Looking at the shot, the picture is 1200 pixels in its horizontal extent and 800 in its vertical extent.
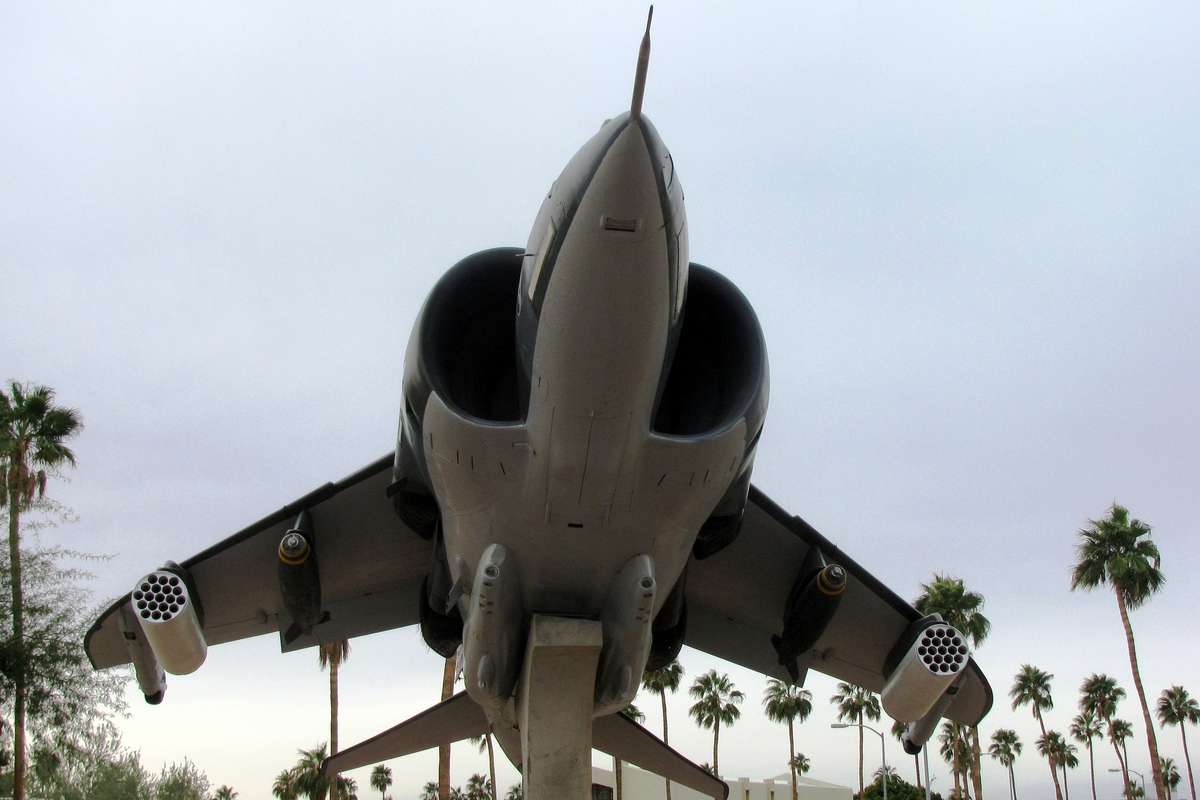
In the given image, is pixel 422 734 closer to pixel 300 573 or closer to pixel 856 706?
pixel 300 573

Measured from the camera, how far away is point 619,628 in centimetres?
632

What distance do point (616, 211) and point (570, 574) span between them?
2685mm

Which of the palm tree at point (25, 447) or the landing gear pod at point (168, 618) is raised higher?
the palm tree at point (25, 447)

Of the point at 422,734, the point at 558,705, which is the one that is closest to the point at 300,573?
the point at 558,705

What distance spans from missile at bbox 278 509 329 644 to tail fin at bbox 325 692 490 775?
2.34m

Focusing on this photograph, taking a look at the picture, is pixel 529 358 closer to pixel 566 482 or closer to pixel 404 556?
pixel 566 482

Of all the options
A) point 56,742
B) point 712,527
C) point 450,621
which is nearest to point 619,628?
point 712,527

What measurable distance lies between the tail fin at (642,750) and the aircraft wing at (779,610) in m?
1.16

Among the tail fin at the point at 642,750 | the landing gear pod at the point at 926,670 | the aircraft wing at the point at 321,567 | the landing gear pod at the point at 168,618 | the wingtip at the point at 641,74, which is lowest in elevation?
the tail fin at the point at 642,750

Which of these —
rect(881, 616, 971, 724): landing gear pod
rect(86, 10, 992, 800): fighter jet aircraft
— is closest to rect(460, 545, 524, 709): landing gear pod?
rect(86, 10, 992, 800): fighter jet aircraft

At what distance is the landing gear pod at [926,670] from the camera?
7668mm

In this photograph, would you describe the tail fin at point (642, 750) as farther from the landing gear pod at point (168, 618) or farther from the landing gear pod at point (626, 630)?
the landing gear pod at point (168, 618)

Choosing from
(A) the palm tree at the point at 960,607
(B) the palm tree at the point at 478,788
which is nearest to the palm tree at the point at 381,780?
(B) the palm tree at the point at 478,788

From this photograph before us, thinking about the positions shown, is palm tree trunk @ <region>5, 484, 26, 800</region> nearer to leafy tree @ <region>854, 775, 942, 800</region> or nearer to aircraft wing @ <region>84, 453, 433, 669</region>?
aircraft wing @ <region>84, 453, 433, 669</region>
